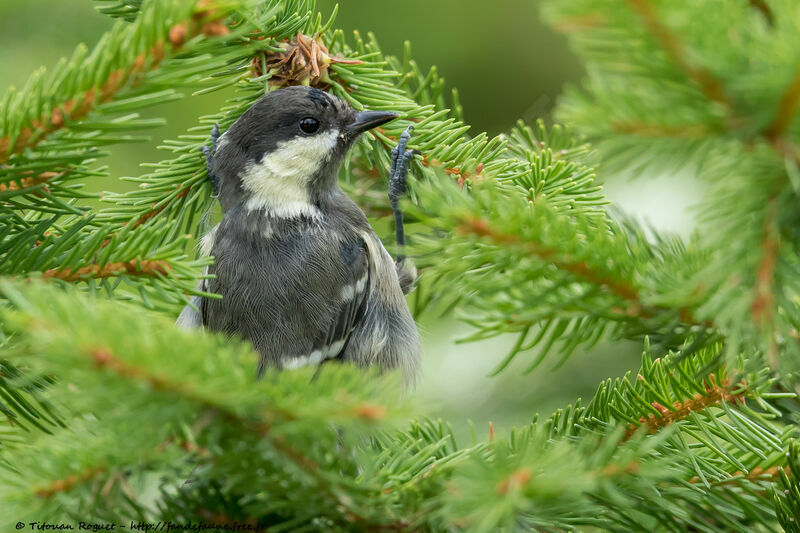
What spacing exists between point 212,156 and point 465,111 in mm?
3062

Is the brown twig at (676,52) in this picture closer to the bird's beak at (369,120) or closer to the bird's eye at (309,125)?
the bird's beak at (369,120)

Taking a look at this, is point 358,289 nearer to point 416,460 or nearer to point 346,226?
point 346,226

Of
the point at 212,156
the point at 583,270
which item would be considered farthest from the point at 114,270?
the point at 212,156

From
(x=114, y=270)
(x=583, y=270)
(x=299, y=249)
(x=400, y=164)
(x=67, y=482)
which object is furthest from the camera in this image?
(x=299, y=249)

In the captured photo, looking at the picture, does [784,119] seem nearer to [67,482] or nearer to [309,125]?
[67,482]

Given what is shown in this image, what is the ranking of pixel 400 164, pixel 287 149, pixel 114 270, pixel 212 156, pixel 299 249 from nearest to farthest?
1. pixel 114 270
2. pixel 400 164
3. pixel 212 156
4. pixel 299 249
5. pixel 287 149

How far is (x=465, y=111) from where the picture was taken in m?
5.29

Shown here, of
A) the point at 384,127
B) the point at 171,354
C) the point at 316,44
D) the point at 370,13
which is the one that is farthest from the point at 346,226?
the point at 370,13

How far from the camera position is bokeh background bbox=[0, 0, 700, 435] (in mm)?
2965

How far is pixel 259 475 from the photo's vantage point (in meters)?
1.20

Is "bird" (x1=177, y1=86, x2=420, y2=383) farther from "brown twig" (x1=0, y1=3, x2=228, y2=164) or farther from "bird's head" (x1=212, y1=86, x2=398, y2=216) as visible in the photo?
"brown twig" (x1=0, y1=3, x2=228, y2=164)

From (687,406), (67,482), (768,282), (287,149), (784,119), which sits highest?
(784,119)

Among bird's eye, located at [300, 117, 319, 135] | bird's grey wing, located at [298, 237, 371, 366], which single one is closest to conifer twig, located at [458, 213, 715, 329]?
bird's grey wing, located at [298, 237, 371, 366]

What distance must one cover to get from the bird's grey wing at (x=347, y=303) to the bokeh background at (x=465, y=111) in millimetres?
302
